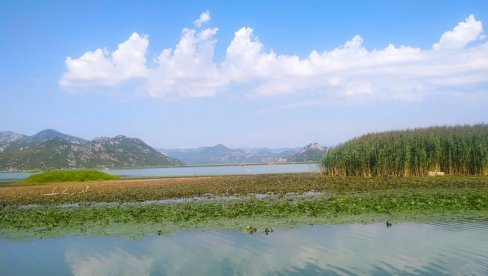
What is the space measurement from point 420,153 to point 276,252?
3185 cm

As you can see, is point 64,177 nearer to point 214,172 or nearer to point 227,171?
point 214,172

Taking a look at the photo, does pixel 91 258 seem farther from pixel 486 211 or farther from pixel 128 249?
pixel 486 211

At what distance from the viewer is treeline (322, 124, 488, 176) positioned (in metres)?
39.6

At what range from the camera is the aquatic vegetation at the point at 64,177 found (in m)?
55.0

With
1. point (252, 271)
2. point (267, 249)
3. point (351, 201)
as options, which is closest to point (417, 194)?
point (351, 201)

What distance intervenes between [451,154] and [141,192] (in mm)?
29850

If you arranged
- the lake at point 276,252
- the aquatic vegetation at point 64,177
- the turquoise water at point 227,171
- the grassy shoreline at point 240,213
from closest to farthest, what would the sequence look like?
1. the lake at point 276,252
2. the grassy shoreline at point 240,213
3. the aquatic vegetation at point 64,177
4. the turquoise water at point 227,171

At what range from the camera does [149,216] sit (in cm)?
2156

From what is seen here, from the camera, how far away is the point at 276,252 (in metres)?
13.9

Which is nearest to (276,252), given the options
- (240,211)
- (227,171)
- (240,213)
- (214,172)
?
(240,213)

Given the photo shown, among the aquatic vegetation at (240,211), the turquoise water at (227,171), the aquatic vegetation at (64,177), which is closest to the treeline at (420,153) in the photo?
the turquoise water at (227,171)

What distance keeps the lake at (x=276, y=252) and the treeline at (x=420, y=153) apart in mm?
24584

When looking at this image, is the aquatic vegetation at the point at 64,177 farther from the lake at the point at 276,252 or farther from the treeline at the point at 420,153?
the lake at the point at 276,252

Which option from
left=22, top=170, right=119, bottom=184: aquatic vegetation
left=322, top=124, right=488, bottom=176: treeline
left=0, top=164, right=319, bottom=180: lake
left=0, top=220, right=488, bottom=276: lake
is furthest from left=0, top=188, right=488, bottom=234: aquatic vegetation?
left=22, top=170, right=119, bottom=184: aquatic vegetation
